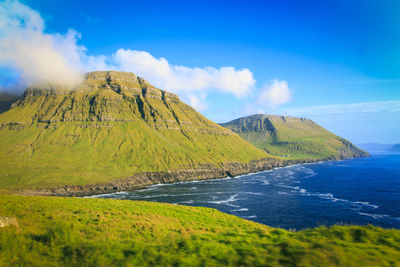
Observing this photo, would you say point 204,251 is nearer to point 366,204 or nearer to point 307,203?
point 307,203

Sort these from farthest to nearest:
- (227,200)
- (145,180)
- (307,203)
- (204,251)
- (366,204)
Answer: (145,180) < (227,200) < (307,203) < (366,204) < (204,251)

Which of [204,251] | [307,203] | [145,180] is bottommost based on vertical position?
[307,203]

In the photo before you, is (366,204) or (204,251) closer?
(204,251)

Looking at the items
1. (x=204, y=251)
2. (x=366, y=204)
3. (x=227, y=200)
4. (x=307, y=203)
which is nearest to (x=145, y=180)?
(x=227, y=200)

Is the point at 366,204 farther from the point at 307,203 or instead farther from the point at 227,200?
the point at 227,200

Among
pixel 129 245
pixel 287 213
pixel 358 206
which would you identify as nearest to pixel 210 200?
pixel 287 213

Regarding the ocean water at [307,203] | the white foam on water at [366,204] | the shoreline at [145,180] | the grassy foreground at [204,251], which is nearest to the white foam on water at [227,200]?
the ocean water at [307,203]

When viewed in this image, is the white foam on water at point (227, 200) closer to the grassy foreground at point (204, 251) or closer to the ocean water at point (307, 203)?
the ocean water at point (307, 203)

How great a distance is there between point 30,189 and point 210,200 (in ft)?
317

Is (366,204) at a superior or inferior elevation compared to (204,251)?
inferior

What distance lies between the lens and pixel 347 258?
10445 millimetres

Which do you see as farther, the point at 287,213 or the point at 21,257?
the point at 287,213

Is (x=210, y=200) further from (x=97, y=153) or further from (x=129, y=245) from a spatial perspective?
(x=97, y=153)

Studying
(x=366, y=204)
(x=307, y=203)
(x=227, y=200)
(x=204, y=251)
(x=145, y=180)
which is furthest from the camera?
(x=145, y=180)
